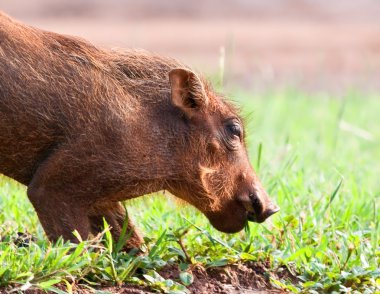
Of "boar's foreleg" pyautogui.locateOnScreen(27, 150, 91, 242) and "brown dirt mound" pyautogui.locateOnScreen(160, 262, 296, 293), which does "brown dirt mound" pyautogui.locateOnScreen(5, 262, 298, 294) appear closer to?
"brown dirt mound" pyautogui.locateOnScreen(160, 262, 296, 293)

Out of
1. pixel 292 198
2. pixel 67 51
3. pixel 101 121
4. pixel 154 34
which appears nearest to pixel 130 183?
pixel 101 121

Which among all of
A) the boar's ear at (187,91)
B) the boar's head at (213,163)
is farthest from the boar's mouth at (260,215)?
the boar's ear at (187,91)

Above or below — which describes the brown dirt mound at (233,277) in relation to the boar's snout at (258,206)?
below

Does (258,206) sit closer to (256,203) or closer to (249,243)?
(256,203)

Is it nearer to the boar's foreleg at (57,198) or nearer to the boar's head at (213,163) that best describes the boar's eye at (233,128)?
→ the boar's head at (213,163)

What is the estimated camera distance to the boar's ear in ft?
15.4

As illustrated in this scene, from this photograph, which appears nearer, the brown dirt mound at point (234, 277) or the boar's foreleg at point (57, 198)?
the boar's foreleg at point (57, 198)

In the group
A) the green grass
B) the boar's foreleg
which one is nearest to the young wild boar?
the boar's foreleg

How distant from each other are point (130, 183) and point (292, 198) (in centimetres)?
149

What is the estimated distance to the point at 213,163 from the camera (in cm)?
480

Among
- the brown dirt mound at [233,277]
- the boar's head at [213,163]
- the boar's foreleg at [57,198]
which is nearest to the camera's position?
the boar's foreleg at [57,198]

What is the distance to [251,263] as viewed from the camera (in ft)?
16.0

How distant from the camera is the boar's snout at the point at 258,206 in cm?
479

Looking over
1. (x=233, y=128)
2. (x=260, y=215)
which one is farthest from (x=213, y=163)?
(x=260, y=215)
